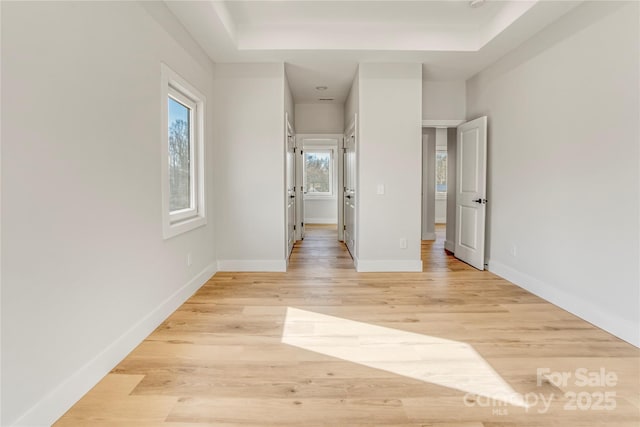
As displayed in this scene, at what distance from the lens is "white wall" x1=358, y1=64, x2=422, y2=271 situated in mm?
4203

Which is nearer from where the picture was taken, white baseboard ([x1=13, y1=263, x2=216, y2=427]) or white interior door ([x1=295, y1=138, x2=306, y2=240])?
white baseboard ([x1=13, y1=263, x2=216, y2=427])

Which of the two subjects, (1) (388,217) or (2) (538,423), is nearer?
(2) (538,423)

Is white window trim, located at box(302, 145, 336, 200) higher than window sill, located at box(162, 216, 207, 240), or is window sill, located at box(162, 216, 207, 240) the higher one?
white window trim, located at box(302, 145, 336, 200)

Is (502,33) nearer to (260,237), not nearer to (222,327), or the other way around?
(260,237)

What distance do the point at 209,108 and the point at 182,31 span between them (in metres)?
0.99

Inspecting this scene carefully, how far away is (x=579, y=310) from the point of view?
9.40 ft

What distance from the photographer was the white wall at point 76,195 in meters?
1.40

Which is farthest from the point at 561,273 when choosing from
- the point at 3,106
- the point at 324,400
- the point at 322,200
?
the point at 322,200

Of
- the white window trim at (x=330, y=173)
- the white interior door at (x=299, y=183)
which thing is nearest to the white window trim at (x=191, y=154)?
the white interior door at (x=299, y=183)

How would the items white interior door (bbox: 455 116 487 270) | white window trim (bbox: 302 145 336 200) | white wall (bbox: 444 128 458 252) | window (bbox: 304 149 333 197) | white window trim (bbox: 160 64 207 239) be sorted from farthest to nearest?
window (bbox: 304 149 333 197), white window trim (bbox: 302 145 336 200), white wall (bbox: 444 128 458 252), white interior door (bbox: 455 116 487 270), white window trim (bbox: 160 64 207 239)

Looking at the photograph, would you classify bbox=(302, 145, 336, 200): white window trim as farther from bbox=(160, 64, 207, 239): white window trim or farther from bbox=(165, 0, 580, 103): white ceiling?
bbox=(160, 64, 207, 239): white window trim

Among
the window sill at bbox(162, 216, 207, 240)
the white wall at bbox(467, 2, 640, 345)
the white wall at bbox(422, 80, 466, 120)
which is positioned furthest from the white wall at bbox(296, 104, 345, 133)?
the window sill at bbox(162, 216, 207, 240)

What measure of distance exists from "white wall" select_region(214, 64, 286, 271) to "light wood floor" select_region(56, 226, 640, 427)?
3.10 feet

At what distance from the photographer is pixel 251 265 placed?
14.3 feet
